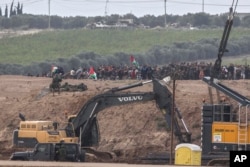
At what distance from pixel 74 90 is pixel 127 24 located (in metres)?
88.3

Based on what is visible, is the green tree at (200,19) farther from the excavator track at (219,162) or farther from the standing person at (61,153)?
the standing person at (61,153)

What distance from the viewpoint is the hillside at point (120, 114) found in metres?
68.8

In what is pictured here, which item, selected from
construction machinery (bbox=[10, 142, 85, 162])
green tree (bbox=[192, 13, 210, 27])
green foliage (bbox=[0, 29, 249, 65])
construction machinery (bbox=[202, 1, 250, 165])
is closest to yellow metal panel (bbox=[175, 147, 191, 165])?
construction machinery (bbox=[202, 1, 250, 165])

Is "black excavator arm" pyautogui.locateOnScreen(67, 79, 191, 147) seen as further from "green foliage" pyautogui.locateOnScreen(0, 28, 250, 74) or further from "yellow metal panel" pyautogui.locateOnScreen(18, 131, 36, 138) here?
"green foliage" pyautogui.locateOnScreen(0, 28, 250, 74)

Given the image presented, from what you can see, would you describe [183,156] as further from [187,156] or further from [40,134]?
[40,134]

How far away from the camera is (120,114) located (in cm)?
7444

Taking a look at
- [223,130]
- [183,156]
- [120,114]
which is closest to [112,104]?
[223,130]

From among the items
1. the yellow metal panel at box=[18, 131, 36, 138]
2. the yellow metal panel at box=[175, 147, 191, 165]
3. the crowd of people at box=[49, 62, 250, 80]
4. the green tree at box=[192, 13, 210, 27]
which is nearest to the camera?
the yellow metal panel at box=[175, 147, 191, 165]

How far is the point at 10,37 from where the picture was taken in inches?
5827

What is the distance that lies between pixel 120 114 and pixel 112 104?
1487 cm

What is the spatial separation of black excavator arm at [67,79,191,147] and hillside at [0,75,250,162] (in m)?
3.60

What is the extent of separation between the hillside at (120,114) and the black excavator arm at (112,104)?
142 inches

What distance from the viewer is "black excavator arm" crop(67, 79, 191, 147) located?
194 feet

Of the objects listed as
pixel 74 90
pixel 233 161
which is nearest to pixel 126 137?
pixel 74 90
